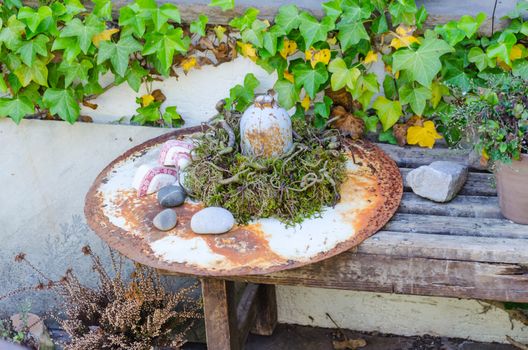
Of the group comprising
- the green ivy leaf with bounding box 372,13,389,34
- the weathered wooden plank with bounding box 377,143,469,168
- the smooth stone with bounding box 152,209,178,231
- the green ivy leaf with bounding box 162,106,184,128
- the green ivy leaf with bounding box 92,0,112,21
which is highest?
the green ivy leaf with bounding box 92,0,112,21

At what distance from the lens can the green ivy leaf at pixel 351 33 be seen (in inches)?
90.8

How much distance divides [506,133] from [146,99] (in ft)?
4.73

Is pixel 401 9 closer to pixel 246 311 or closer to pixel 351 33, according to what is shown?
pixel 351 33

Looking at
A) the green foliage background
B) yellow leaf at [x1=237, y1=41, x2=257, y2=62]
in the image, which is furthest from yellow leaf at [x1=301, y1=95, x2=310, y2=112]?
yellow leaf at [x1=237, y1=41, x2=257, y2=62]

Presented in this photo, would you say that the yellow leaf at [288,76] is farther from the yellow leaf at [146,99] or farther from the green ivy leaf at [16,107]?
the green ivy leaf at [16,107]

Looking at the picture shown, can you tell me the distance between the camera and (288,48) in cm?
247

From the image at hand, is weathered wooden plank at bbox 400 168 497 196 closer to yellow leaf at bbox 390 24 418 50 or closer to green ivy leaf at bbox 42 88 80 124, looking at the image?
yellow leaf at bbox 390 24 418 50

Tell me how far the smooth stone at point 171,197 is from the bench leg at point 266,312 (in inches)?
33.4

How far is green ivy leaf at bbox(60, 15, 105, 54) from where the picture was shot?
7.94ft

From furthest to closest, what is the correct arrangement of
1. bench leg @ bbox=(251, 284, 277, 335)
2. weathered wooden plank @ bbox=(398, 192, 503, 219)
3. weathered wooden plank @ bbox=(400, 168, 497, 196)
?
bench leg @ bbox=(251, 284, 277, 335), weathered wooden plank @ bbox=(400, 168, 497, 196), weathered wooden plank @ bbox=(398, 192, 503, 219)

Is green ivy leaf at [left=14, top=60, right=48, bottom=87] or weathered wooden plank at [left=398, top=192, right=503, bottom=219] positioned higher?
green ivy leaf at [left=14, top=60, right=48, bottom=87]

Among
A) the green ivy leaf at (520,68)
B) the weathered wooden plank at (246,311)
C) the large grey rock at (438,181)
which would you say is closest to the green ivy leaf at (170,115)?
the weathered wooden plank at (246,311)

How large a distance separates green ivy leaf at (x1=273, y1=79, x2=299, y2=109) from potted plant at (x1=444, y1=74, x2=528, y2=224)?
693mm

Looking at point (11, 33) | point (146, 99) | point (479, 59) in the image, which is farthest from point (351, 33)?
point (11, 33)
